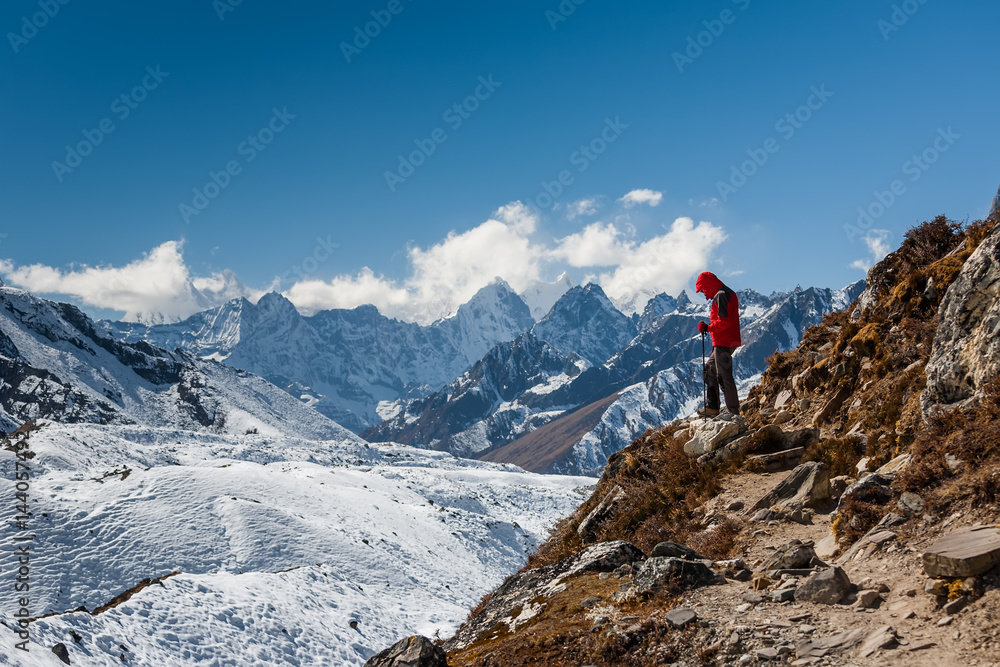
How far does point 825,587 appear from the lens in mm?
6574

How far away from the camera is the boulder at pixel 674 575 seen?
7.80 m

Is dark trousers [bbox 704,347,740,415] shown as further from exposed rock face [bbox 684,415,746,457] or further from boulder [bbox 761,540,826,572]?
boulder [bbox 761,540,826,572]

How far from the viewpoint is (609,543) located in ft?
34.4

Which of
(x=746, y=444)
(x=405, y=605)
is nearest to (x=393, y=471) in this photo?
(x=405, y=605)

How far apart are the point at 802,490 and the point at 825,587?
391 cm

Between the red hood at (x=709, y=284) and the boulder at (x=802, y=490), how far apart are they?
7.03 m

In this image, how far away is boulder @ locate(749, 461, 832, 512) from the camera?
32.7 ft

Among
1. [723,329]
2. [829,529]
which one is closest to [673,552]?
[829,529]

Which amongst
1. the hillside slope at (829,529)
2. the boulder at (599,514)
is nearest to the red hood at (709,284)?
the hillside slope at (829,529)

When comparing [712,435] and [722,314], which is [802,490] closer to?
[712,435]

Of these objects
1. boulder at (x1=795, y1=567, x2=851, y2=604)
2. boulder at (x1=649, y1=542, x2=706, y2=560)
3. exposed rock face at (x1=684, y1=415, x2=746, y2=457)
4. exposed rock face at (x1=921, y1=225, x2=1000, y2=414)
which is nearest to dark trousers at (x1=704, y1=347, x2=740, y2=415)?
exposed rock face at (x1=684, y1=415, x2=746, y2=457)

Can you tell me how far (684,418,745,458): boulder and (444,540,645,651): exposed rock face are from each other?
169 inches

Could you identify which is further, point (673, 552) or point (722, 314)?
point (722, 314)

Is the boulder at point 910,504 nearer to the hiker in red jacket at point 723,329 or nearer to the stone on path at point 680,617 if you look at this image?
the stone on path at point 680,617
